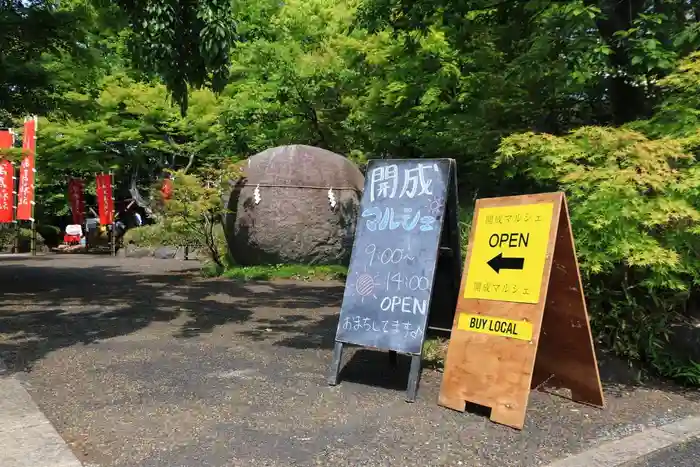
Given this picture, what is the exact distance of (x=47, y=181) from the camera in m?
27.8

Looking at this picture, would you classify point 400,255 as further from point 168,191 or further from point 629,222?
point 168,191

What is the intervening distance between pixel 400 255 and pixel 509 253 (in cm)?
91

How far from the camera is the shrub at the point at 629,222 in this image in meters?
4.94

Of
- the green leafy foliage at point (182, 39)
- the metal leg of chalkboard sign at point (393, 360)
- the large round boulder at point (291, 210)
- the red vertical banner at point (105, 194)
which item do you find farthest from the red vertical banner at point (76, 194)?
the metal leg of chalkboard sign at point (393, 360)

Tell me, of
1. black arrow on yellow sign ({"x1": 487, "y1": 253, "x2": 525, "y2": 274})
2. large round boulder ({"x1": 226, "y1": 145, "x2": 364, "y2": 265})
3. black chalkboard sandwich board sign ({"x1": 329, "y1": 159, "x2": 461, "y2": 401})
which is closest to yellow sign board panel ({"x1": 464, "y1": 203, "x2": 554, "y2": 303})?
black arrow on yellow sign ({"x1": 487, "y1": 253, "x2": 525, "y2": 274})

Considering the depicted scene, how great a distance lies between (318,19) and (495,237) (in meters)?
14.5

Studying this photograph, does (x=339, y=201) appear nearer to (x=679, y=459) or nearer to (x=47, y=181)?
(x=679, y=459)

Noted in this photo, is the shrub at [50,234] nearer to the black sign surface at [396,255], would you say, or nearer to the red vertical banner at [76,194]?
the red vertical banner at [76,194]

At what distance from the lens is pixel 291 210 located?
13.9m

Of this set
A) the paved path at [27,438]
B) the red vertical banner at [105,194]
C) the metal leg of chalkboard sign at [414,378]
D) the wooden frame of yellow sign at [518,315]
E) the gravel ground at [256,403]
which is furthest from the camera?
the red vertical banner at [105,194]

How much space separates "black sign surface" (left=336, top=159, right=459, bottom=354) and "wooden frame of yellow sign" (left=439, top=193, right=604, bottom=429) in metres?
0.35

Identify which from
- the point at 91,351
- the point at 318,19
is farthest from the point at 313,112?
the point at 91,351

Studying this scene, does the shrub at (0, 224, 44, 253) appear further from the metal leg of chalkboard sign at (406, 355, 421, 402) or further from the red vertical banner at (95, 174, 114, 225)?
the metal leg of chalkboard sign at (406, 355, 421, 402)

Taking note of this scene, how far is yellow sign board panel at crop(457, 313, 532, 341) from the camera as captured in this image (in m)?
4.48
